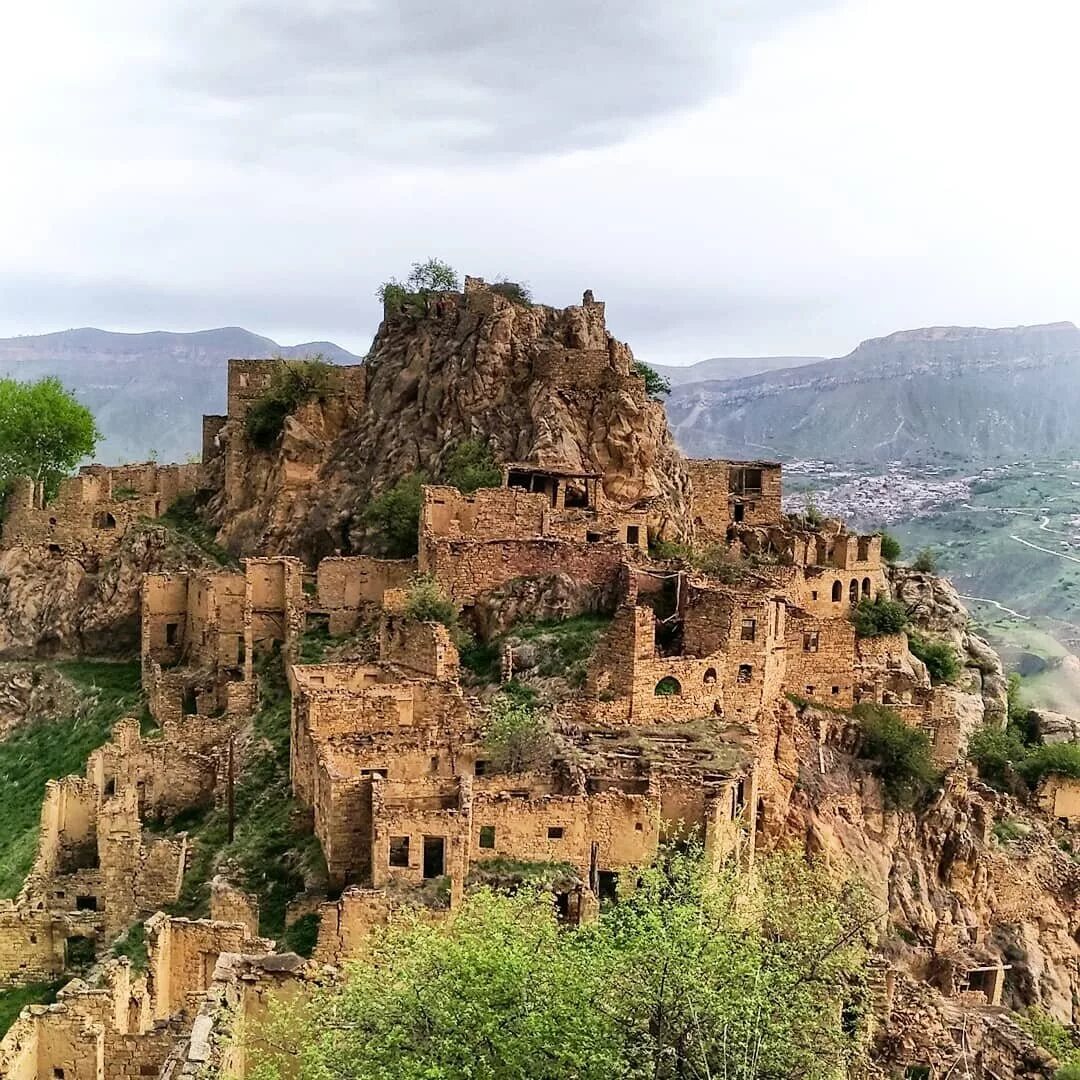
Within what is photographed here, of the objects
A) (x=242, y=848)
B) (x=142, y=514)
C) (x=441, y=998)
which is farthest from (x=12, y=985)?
(x=142, y=514)

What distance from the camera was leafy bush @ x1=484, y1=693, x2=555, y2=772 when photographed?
1192 inches

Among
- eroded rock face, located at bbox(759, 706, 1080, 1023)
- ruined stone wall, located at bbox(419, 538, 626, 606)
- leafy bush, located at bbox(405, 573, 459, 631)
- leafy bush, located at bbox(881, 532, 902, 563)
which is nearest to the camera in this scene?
eroded rock face, located at bbox(759, 706, 1080, 1023)

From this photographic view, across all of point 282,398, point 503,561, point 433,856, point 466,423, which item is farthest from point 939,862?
point 282,398

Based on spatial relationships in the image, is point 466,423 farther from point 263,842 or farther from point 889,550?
point 263,842

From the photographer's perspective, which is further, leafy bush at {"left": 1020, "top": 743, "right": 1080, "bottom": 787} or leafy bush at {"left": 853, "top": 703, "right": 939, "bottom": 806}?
Answer: leafy bush at {"left": 1020, "top": 743, "right": 1080, "bottom": 787}

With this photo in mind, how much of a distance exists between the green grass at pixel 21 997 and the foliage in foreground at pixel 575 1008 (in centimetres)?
1015

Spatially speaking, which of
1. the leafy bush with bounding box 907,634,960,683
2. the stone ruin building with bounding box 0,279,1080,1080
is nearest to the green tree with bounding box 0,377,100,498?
the stone ruin building with bounding box 0,279,1080,1080

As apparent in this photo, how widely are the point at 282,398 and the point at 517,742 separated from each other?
111 ft

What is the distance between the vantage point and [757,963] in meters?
19.4

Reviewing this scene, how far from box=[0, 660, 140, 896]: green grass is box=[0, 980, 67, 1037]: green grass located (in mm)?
10683

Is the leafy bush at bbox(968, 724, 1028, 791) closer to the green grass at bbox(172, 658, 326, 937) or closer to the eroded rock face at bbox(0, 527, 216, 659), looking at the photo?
the green grass at bbox(172, 658, 326, 937)

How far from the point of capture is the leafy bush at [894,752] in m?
43.2

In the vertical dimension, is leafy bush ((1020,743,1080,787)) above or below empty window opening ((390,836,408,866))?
below

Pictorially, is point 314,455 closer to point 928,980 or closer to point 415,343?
point 415,343
